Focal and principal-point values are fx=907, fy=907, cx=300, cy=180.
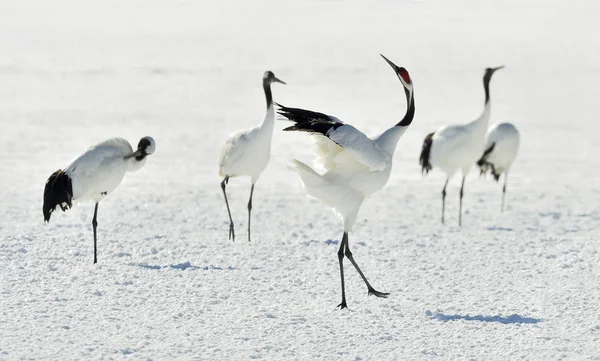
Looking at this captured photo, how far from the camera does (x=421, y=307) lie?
666cm

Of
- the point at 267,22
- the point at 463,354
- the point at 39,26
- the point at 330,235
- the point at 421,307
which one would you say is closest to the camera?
the point at 463,354

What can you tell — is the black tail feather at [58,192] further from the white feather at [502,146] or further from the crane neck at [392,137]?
the white feather at [502,146]

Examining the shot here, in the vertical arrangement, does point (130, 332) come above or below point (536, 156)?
below

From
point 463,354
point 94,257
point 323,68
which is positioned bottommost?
point 463,354

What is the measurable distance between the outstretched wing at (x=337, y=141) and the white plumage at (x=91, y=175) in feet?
7.32

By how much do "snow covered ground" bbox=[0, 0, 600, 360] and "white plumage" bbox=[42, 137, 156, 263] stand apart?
54 cm

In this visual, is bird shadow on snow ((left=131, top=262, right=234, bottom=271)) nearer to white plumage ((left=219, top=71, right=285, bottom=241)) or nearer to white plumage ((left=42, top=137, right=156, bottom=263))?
white plumage ((left=42, top=137, right=156, bottom=263))

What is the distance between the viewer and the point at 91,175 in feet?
26.2

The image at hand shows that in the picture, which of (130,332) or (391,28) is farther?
(391,28)

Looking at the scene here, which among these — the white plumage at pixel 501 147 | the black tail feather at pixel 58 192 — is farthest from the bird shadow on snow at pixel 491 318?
the white plumage at pixel 501 147

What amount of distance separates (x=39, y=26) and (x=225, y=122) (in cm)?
2363

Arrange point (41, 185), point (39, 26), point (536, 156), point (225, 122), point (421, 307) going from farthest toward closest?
point (39, 26), point (225, 122), point (536, 156), point (41, 185), point (421, 307)

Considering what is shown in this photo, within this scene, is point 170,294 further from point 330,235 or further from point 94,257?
point 330,235

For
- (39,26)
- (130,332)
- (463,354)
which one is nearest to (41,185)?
(130,332)
